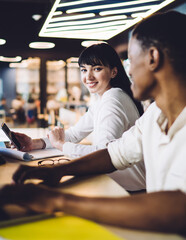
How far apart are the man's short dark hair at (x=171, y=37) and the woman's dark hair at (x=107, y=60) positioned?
108 centimetres

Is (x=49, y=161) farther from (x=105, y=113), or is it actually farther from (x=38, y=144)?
(x=105, y=113)

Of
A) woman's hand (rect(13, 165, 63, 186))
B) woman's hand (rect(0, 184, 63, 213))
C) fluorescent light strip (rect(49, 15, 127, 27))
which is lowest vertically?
woman's hand (rect(13, 165, 63, 186))

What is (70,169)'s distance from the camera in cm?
123

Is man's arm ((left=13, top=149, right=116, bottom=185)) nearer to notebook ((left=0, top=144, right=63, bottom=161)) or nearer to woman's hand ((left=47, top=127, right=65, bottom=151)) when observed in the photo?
notebook ((left=0, top=144, right=63, bottom=161))

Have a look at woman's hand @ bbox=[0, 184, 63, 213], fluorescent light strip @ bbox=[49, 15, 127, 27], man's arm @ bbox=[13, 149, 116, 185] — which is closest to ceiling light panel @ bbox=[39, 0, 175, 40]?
fluorescent light strip @ bbox=[49, 15, 127, 27]

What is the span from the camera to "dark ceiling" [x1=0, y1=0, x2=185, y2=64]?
7914mm

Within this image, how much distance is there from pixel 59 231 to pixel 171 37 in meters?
0.73

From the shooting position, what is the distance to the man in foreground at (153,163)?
0.73 m

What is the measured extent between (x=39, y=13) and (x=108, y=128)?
809cm

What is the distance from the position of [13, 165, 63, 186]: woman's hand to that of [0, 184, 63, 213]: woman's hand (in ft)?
0.88

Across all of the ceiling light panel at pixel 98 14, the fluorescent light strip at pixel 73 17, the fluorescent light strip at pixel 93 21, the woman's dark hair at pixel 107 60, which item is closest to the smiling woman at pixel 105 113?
the woman's dark hair at pixel 107 60

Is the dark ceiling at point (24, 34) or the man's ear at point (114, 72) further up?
the dark ceiling at point (24, 34)

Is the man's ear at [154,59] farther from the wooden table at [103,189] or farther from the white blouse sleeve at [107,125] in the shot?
the white blouse sleeve at [107,125]

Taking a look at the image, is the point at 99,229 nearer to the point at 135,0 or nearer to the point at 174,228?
the point at 174,228
